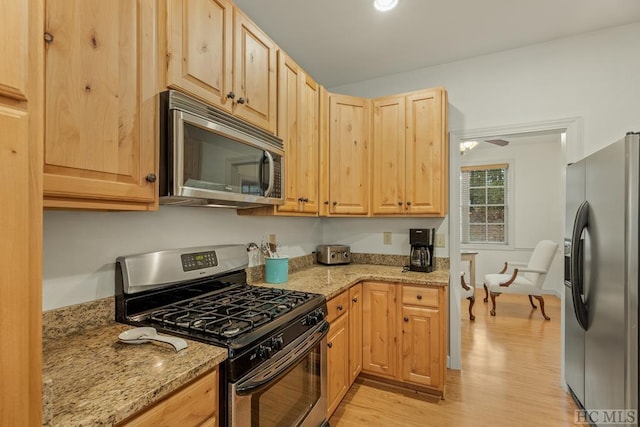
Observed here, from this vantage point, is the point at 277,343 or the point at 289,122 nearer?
the point at 277,343

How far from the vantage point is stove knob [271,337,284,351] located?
1.30 meters

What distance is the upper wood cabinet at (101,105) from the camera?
93 centimetres

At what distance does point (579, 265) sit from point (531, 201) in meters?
3.87

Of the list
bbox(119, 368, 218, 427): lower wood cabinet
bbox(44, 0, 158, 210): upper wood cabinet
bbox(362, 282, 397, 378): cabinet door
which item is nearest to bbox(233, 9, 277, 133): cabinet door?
bbox(44, 0, 158, 210): upper wood cabinet

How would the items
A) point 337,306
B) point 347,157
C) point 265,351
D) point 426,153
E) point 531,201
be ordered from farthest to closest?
point 531,201 → point 347,157 → point 426,153 → point 337,306 → point 265,351

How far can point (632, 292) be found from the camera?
157 centimetres

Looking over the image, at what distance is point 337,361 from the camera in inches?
82.2

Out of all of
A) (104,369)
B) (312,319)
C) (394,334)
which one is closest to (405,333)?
(394,334)

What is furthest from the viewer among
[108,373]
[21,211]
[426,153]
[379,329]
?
[426,153]

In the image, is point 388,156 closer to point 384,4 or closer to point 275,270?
point 384,4

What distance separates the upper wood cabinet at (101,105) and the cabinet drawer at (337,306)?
121 cm

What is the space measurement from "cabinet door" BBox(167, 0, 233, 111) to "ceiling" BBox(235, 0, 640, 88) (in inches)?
27.5

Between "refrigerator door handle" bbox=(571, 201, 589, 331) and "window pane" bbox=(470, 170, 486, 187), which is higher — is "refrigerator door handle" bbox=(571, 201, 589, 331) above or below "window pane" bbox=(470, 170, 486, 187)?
below

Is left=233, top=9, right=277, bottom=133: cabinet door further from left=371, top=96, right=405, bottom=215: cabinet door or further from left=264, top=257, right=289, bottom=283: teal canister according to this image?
left=371, top=96, right=405, bottom=215: cabinet door
